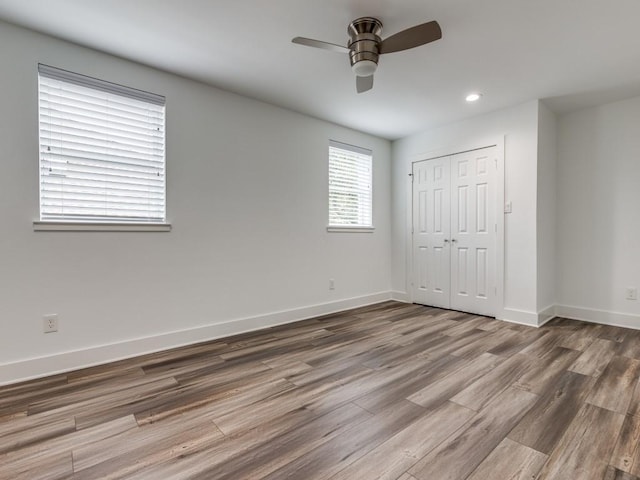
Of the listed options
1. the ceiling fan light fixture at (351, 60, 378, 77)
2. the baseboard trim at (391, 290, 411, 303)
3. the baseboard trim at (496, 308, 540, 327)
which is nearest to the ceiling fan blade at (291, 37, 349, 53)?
the ceiling fan light fixture at (351, 60, 378, 77)

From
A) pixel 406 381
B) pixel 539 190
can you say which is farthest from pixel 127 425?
pixel 539 190

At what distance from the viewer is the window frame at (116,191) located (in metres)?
2.32

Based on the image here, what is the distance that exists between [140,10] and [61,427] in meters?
2.52

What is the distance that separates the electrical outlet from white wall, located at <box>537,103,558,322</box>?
455 cm

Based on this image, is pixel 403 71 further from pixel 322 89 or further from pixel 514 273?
pixel 514 273

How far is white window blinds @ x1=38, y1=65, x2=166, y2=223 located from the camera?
2.37 metres

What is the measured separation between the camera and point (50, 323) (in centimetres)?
234

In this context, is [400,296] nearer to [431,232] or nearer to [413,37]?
[431,232]

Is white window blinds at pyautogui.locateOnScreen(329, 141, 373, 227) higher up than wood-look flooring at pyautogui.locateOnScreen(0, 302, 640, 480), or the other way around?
white window blinds at pyautogui.locateOnScreen(329, 141, 373, 227)

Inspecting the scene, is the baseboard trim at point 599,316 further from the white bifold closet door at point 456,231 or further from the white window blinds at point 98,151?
the white window blinds at point 98,151

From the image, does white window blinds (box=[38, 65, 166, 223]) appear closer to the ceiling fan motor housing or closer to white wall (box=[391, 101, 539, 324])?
the ceiling fan motor housing

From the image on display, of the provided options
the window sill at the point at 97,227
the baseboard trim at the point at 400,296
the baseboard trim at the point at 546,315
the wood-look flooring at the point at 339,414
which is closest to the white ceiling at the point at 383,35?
the window sill at the point at 97,227

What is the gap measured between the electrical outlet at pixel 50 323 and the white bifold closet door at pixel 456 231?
4.10 m

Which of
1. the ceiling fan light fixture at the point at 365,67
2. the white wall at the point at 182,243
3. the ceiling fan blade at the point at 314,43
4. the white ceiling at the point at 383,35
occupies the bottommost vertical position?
the white wall at the point at 182,243
